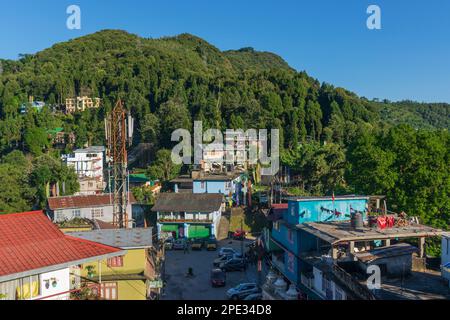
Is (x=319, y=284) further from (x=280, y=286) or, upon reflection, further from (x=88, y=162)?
(x=88, y=162)

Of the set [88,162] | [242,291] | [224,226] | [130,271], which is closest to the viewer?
[130,271]

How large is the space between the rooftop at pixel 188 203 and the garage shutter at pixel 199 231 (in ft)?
4.81

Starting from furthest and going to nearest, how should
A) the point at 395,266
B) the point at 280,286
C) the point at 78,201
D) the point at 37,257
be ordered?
the point at 78,201, the point at 280,286, the point at 395,266, the point at 37,257

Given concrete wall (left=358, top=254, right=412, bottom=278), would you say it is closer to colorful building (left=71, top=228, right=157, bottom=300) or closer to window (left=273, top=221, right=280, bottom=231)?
window (left=273, top=221, right=280, bottom=231)

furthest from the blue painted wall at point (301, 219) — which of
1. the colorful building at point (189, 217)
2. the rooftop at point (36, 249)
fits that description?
the colorful building at point (189, 217)

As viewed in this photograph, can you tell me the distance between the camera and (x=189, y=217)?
32.8m

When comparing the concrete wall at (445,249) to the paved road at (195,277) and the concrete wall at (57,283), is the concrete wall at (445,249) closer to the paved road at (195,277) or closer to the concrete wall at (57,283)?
the paved road at (195,277)

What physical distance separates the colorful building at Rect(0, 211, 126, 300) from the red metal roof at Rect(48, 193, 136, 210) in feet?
65.3

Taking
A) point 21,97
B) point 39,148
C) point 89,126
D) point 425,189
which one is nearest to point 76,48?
point 21,97

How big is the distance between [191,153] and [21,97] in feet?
176

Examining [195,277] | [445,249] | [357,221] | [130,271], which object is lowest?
[195,277]

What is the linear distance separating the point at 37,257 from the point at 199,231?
74.1ft

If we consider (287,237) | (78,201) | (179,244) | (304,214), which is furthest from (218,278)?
(78,201)
